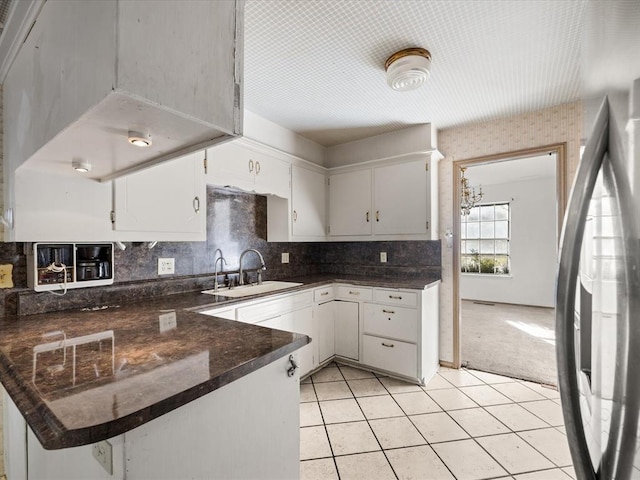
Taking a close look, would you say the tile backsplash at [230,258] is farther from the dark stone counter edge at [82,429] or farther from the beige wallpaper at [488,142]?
the dark stone counter edge at [82,429]

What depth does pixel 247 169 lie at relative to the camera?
2.54m

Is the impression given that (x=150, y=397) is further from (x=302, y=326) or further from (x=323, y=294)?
(x=323, y=294)

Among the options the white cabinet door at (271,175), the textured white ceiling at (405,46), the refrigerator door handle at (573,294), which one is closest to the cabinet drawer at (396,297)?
the white cabinet door at (271,175)

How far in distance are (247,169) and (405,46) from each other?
1.47 metres

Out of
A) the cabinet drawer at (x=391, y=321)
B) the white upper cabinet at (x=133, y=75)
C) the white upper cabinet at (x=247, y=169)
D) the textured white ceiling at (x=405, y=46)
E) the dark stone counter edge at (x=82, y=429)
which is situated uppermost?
the textured white ceiling at (x=405, y=46)

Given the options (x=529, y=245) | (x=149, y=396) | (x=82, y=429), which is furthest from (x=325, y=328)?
(x=529, y=245)

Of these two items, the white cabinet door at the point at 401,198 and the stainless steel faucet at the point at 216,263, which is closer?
the stainless steel faucet at the point at 216,263

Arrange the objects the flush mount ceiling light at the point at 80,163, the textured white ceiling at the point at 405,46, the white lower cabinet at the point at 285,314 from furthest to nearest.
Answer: the white lower cabinet at the point at 285,314 < the textured white ceiling at the point at 405,46 < the flush mount ceiling light at the point at 80,163

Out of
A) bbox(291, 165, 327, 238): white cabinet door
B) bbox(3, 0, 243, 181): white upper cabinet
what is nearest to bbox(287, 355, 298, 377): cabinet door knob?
bbox(3, 0, 243, 181): white upper cabinet

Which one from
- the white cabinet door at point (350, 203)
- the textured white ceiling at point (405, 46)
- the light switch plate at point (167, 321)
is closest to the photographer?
the light switch plate at point (167, 321)

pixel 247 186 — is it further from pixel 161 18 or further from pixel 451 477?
pixel 451 477

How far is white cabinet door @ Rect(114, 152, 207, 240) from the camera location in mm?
1710

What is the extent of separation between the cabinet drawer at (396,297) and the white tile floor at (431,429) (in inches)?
28.3

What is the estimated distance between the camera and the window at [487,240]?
6.04m
